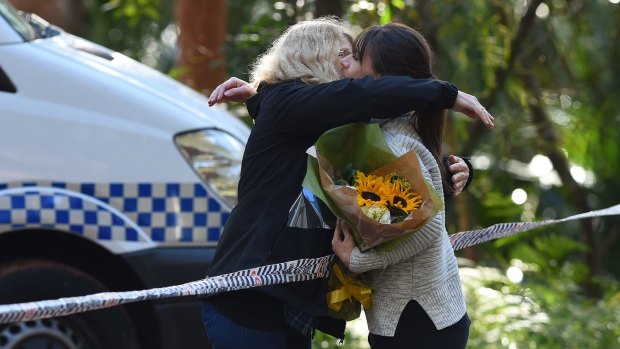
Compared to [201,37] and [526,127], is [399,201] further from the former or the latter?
[526,127]

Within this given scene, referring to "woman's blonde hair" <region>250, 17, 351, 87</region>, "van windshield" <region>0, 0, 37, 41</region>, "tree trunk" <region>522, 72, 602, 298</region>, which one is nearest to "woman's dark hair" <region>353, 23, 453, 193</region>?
"woman's blonde hair" <region>250, 17, 351, 87</region>

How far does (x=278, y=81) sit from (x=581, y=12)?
8.43 m

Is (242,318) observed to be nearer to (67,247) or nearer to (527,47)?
(67,247)

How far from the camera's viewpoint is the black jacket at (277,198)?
3.24 metres

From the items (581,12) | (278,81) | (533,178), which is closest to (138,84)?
(278,81)

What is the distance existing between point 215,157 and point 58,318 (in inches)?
37.2

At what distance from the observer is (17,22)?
504cm

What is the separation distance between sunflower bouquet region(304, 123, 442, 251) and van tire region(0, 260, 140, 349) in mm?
1726

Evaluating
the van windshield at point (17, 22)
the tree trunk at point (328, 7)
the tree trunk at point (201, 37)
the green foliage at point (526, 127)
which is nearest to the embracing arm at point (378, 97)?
the van windshield at point (17, 22)

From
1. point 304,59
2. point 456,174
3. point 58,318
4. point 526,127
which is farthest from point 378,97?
point 526,127

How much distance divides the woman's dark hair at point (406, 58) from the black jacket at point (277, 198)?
0.13 m

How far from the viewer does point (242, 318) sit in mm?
3311

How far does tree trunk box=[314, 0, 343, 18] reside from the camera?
7.86 meters

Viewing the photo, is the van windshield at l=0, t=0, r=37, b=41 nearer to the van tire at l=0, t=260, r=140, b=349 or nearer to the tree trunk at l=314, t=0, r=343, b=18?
the van tire at l=0, t=260, r=140, b=349
